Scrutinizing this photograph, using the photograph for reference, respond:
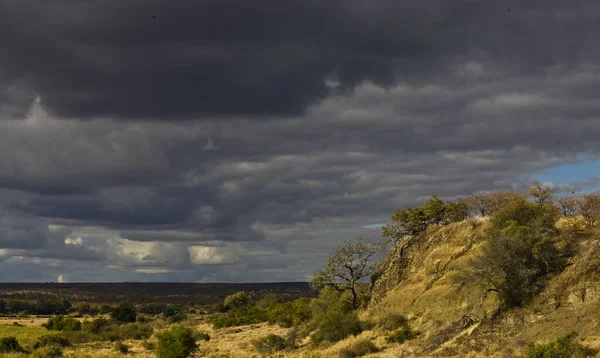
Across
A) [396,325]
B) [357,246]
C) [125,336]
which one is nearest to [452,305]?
[396,325]

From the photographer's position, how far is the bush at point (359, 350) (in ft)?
A: 165

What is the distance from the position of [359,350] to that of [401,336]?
421cm

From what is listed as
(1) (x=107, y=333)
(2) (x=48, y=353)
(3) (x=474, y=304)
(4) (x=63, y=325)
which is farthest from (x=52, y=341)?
(3) (x=474, y=304)

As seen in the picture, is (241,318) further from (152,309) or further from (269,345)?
(152,309)

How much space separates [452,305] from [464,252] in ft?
29.2

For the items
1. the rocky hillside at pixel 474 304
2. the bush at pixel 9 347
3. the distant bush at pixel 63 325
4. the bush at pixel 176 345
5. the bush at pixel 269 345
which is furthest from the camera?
the distant bush at pixel 63 325

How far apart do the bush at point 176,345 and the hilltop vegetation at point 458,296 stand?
0.39 ft

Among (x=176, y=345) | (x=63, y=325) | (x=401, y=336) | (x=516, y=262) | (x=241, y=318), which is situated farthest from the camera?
(x=241, y=318)

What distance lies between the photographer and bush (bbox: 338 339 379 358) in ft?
165

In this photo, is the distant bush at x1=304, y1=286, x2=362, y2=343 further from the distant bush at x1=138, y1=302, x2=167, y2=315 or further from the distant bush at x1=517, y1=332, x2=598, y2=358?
the distant bush at x1=138, y1=302, x2=167, y2=315

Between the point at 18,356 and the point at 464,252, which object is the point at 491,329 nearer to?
the point at 464,252

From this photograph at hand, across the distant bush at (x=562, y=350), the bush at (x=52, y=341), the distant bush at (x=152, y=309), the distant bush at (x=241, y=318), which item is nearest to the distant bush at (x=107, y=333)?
the bush at (x=52, y=341)

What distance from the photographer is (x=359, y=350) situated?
166 feet

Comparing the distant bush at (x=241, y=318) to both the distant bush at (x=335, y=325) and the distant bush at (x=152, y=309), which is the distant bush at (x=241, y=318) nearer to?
the distant bush at (x=335, y=325)
